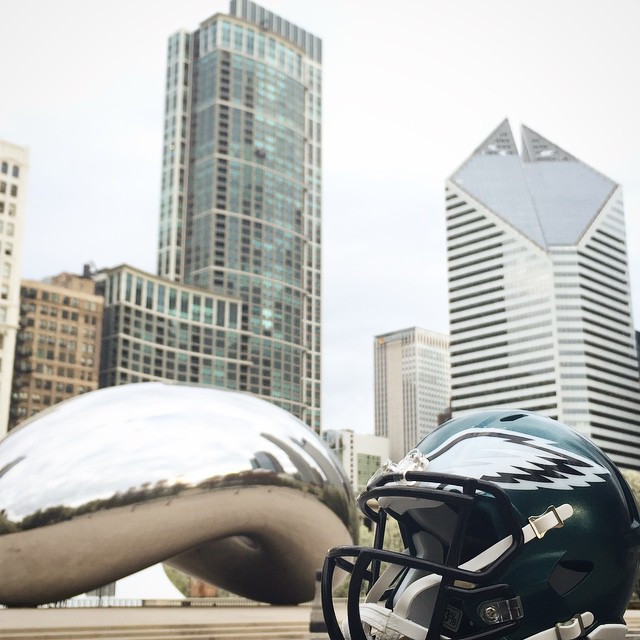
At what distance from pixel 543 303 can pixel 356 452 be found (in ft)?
165

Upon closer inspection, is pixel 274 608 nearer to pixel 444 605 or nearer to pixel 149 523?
pixel 149 523

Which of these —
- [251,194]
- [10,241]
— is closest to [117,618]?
[10,241]

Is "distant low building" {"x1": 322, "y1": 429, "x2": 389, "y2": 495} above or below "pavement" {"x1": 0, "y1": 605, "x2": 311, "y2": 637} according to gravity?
above

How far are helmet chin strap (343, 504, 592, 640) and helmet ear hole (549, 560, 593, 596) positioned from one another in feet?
0.50

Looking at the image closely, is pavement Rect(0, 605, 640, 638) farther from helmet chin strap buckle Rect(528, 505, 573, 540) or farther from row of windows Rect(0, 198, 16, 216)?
row of windows Rect(0, 198, 16, 216)

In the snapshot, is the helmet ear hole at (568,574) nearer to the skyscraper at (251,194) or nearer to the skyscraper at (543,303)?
the skyscraper at (251,194)

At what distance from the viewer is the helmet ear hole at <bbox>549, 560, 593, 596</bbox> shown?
4.44m

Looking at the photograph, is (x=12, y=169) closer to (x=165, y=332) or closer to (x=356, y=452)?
(x=165, y=332)

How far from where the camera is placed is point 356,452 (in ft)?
617

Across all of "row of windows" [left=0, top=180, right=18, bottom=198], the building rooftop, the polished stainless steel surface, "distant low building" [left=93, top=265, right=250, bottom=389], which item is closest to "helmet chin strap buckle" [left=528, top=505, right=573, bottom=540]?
the polished stainless steel surface

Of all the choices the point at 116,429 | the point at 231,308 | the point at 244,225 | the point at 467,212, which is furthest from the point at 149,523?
the point at 467,212

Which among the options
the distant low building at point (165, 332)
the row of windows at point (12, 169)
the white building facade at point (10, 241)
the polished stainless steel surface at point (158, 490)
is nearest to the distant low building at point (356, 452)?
the distant low building at point (165, 332)

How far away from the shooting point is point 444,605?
13.5 feet

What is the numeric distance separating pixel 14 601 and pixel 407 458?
821 centimetres
